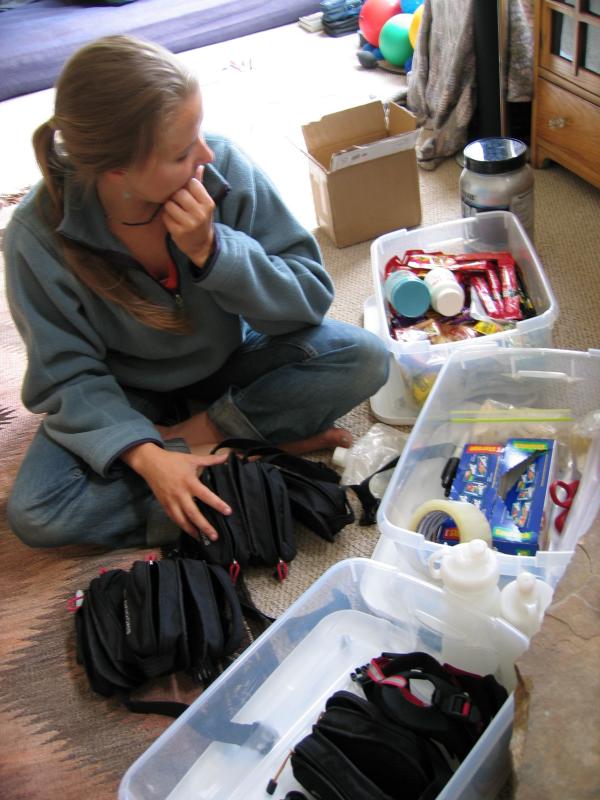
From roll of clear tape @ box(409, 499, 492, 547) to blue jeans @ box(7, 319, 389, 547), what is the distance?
0.30m

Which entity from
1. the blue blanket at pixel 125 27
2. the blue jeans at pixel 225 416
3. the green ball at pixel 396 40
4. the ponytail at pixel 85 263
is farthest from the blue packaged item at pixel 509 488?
the blue blanket at pixel 125 27

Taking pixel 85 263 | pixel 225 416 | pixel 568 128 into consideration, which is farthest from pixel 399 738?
pixel 568 128

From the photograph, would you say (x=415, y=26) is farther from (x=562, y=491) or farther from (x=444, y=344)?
(x=562, y=491)

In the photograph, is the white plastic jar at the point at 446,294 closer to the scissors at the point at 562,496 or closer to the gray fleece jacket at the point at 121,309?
the gray fleece jacket at the point at 121,309

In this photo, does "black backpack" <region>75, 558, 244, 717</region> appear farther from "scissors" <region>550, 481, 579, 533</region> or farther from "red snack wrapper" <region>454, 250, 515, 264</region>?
"red snack wrapper" <region>454, 250, 515, 264</region>

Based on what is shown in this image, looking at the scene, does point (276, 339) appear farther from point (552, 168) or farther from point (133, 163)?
point (552, 168)

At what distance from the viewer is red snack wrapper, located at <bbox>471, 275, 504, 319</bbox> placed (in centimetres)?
136

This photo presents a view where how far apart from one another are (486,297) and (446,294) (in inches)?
3.2

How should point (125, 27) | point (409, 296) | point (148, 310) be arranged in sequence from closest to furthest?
point (148, 310)
point (409, 296)
point (125, 27)

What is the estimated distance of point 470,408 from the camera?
1.28 m

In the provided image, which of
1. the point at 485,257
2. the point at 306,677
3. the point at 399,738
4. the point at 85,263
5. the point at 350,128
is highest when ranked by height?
the point at 85,263

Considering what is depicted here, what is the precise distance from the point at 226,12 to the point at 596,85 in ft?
8.05

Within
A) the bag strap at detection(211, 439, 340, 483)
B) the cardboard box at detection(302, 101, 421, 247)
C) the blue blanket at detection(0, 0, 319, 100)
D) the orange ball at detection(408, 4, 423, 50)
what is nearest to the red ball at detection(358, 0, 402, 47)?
the orange ball at detection(408, 4, 423, 50)

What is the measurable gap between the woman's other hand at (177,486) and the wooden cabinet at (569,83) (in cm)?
119
